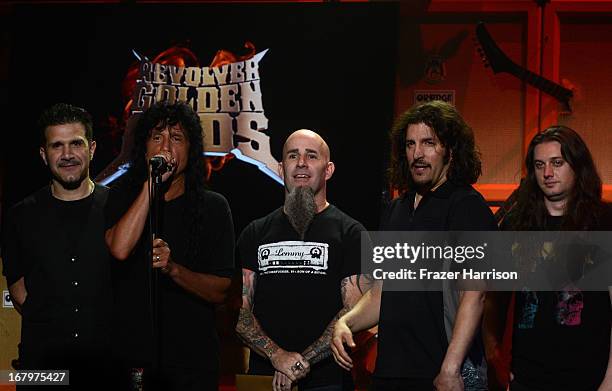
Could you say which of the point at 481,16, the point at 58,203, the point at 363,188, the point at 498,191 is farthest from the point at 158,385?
the point at 481,16

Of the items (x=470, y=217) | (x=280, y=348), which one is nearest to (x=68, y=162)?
(x=280, y=348)

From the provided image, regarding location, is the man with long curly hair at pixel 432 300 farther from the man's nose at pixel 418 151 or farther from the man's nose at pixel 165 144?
the man's nose at pixel 165 144

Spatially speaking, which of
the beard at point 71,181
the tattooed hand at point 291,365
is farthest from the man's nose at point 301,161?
the beard at point 71,181

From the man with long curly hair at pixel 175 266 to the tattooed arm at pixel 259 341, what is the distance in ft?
0.71

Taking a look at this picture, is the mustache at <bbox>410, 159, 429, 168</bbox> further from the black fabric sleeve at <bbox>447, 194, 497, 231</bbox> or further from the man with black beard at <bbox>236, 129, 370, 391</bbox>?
the man with black beard at <bbox>236, 129, 370, 391</bbox>

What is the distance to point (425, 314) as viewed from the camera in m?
3.39

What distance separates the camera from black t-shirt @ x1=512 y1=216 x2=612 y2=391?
3.31m

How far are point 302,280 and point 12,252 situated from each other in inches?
58.4

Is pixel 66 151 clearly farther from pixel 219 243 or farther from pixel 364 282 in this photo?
pixel 364 282

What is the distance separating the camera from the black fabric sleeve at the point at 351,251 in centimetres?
399

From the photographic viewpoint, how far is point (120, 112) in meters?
5.01

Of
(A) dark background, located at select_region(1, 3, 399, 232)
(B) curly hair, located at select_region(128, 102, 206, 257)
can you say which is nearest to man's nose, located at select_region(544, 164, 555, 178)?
(A) dark background, located at select_region(1, 3, 399, 232)

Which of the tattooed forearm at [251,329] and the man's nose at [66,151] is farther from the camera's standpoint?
the man's nose at [66,151]

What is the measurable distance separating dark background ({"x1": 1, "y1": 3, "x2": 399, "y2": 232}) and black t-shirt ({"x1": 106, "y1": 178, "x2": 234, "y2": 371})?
3.44 ft
